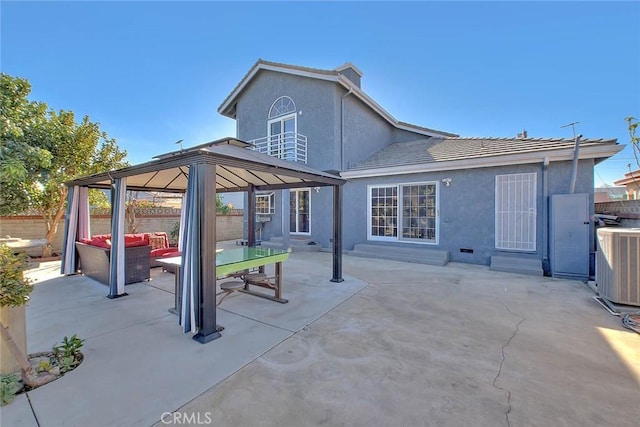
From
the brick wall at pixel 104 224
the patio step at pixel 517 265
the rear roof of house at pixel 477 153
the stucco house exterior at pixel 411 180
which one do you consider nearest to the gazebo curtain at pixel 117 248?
the stucco house exterior at pixel 411 180

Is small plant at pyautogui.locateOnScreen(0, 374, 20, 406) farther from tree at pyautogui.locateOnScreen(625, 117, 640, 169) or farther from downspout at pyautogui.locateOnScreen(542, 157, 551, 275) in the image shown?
tree at pyautogui.locateOnScreen(625, 117, 640, 169)

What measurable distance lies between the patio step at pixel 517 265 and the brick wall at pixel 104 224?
531 inches

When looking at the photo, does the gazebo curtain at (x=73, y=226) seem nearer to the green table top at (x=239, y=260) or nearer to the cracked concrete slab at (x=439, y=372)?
the green table top at (x=239, y=260)

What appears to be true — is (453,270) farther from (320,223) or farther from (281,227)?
(281,227)

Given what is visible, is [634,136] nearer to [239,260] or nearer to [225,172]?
[239,260]

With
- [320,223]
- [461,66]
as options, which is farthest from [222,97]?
[461,66]

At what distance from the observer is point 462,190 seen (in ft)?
29.2

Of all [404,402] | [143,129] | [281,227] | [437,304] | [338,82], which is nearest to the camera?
[404,402]

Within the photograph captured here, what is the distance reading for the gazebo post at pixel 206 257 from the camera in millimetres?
3639

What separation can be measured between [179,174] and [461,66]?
36.4 ft

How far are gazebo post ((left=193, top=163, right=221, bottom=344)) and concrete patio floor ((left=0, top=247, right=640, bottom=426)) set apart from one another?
230 millimetres

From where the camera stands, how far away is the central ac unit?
465 cm

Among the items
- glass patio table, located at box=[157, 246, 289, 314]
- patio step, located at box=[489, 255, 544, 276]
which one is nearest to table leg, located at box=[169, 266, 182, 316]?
glass patio table, located at box=[157, 246, 289, 314]

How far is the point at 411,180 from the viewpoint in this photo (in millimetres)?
9906
